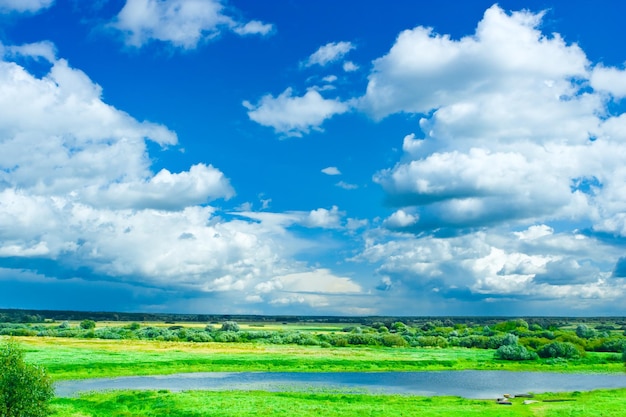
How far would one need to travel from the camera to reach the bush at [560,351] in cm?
11281

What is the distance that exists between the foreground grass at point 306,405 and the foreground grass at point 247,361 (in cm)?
2539

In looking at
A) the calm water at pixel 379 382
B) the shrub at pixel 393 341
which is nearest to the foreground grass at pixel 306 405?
the calm water at pixel 379 382

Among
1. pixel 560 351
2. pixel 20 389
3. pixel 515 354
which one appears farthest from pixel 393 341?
pixel 20 389

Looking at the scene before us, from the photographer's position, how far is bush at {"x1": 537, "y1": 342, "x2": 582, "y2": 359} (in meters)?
113

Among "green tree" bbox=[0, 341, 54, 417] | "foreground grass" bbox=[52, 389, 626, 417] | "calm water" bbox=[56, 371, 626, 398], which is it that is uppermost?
"green tree" bbox=[0, 341, 54, 417]

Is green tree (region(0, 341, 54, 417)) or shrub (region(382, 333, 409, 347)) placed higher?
green tree (region(0, 341, 54, 417))

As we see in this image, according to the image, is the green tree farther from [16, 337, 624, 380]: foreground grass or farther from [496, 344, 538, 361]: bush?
[496, 344, 538, 361]: bush

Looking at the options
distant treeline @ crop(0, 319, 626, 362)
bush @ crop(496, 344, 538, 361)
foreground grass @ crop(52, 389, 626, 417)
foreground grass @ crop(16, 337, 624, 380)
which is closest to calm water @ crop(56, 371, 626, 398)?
foreground grass @ crop(16, 337, 624, 380)

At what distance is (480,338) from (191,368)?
7764 cm

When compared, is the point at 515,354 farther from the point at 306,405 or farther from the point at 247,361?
the point at 306,405

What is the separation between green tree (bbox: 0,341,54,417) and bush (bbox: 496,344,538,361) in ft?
302

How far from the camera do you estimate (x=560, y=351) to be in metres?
114

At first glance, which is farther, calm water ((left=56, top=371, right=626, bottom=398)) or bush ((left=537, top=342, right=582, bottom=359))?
bush ((left=537, top=342, right=582, bottom=359))

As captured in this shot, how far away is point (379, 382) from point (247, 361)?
95.7ft
